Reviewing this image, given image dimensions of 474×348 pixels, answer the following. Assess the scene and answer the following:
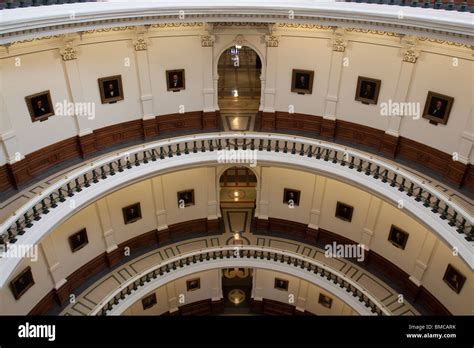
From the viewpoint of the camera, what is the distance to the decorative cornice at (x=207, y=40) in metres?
14.4

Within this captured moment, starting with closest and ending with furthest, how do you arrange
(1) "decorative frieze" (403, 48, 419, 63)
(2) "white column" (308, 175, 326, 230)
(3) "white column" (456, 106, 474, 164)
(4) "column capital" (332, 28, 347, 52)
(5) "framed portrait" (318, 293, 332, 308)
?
(3) "white column" (456, 106, 474, 164), (1) "decorative frieze" (403, 48, 419, 63), (4) "column capital" (332, 28, 347, 52), (2) "white column" (308, 175, 326, 230), (5) "framed portrait" (318, 293, 332, 308)

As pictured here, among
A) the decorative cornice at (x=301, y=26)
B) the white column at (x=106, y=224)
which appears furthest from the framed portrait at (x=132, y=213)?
the decorative cornice at (x=301, y=26)

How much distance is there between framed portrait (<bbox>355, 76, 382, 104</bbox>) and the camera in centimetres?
1373

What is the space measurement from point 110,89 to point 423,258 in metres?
12.0

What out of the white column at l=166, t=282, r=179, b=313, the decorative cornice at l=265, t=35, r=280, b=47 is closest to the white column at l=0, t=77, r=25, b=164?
the white column at l=166, t=282, r=179, b=313

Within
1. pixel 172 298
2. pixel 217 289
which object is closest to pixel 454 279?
pixel 217 289

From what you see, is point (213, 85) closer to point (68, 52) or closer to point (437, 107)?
point (68, 52)

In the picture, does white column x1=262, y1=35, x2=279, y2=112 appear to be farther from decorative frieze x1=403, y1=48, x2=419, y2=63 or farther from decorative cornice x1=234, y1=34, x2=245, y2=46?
decorative frieze x1=403, y1=48, x2=419, y2=63

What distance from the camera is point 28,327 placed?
14.3 ft

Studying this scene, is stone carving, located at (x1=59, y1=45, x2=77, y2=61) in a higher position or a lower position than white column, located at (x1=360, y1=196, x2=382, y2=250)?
higher

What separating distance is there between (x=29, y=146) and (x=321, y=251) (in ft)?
37.0

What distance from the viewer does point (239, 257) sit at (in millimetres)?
16047

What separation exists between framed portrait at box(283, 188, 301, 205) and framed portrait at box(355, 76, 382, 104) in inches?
173

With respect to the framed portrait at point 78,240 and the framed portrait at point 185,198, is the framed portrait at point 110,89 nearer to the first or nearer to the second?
the framed portrait at point 185,198
